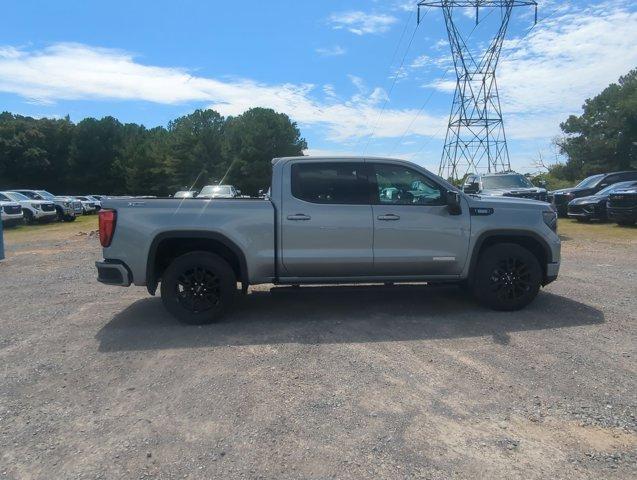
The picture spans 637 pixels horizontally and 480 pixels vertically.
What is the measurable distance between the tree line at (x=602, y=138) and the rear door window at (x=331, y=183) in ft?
133

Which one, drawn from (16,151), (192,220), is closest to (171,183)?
(16,151)

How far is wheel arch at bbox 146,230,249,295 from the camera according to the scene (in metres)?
5.83

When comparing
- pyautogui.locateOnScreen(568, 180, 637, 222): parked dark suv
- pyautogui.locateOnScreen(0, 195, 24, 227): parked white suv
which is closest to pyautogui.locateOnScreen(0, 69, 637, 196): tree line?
pyautogui.locateOnScreen(0, 195, 24, 227): parked white suv

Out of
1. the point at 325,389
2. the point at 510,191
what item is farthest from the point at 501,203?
the point at 510,191

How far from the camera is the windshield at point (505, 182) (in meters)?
15.8

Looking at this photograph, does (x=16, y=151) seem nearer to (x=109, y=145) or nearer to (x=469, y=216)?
(x=109, y=145)

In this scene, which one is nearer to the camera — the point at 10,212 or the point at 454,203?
the point at 454,203

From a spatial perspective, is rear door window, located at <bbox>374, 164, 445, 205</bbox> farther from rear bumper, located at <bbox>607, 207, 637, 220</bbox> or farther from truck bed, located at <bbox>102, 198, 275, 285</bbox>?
rear bumper, located at <bbox>607, 207, 637, 220</bbox>

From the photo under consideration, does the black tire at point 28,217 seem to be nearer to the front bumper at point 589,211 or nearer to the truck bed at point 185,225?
the truck bed at point 185,225

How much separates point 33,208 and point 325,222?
24.1m

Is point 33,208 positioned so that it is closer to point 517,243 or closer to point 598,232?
point 598,232

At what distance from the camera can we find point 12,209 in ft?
78.0

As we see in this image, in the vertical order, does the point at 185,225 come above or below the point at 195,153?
below

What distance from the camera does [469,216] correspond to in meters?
6.22
